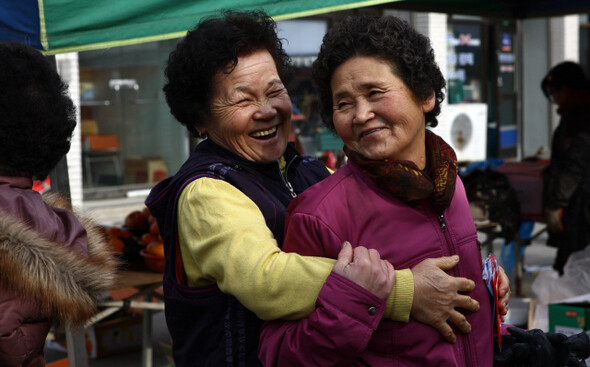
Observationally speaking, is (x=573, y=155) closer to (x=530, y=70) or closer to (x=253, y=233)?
(x=253, y=233)

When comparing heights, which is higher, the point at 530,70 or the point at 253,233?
the point at 530,70

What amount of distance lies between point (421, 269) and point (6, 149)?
1299 mm

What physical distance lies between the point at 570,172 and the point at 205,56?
4438mm

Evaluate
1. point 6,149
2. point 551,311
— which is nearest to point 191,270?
point 6,149

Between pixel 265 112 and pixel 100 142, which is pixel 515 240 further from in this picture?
pixel 100 142

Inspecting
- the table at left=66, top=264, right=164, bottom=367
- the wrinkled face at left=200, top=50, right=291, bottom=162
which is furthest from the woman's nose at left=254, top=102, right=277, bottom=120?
the table at left=66, top=264, right=164, bottom=367

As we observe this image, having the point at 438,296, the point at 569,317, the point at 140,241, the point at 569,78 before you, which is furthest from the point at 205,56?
the point at 569,78

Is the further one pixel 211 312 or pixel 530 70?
pixel 530 70

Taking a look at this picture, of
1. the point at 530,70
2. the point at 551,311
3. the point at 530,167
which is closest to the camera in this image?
the point at 551,311

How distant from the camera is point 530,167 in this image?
6.10 meters

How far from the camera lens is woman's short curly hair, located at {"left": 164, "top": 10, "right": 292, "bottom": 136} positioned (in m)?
1.99

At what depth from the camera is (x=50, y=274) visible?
199cm

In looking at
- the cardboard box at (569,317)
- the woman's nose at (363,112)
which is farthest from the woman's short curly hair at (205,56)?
the cardboard box at (569,317)

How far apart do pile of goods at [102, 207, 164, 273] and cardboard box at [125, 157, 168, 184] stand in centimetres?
517
